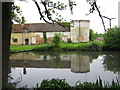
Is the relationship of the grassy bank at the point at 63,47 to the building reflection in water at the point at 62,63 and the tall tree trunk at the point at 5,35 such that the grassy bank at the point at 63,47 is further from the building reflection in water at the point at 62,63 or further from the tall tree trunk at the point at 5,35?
the tall tree trunk at the point at 5,35

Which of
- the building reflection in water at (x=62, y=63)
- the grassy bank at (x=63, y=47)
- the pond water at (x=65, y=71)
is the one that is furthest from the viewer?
the grassy bank at (x=63, y=47)

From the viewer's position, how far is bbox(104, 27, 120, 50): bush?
9016 mm

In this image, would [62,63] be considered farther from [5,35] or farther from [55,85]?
[5,35]

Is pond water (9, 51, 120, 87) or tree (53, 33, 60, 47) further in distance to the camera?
tree (53, 33, 60, 47)

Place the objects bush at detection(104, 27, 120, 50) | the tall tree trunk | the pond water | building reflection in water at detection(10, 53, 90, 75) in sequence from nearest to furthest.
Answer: the tall tree trunk
the pond water
building reflection in water at detection(10, 53, 90, 75)
bush at detection(104, 27, 120, 50)

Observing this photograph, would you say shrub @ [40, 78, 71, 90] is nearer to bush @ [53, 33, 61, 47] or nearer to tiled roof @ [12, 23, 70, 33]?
tiled roof @ [12, 23, 70, 33]

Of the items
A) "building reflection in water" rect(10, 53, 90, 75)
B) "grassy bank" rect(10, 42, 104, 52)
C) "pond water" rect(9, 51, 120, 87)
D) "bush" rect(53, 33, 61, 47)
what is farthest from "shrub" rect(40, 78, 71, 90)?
"bush" rect(53, 33, 61, 47)

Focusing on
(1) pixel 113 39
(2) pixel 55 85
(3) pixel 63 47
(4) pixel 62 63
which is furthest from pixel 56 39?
(2) pixel 55 85

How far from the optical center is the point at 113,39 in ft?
30.7

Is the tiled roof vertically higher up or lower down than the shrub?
higher up

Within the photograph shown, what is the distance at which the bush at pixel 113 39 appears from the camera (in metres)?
9.02

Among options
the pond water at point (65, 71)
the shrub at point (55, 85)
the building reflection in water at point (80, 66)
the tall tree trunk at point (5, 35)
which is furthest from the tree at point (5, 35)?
the building reflection in water at point (80, 66)

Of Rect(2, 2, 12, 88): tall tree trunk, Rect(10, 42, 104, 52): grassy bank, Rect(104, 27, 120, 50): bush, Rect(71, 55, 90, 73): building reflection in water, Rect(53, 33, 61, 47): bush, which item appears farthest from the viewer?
Rect(53, 33, 61, 47): bush

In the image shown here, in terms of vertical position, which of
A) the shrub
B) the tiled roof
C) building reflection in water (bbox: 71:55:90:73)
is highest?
the tiled roof
